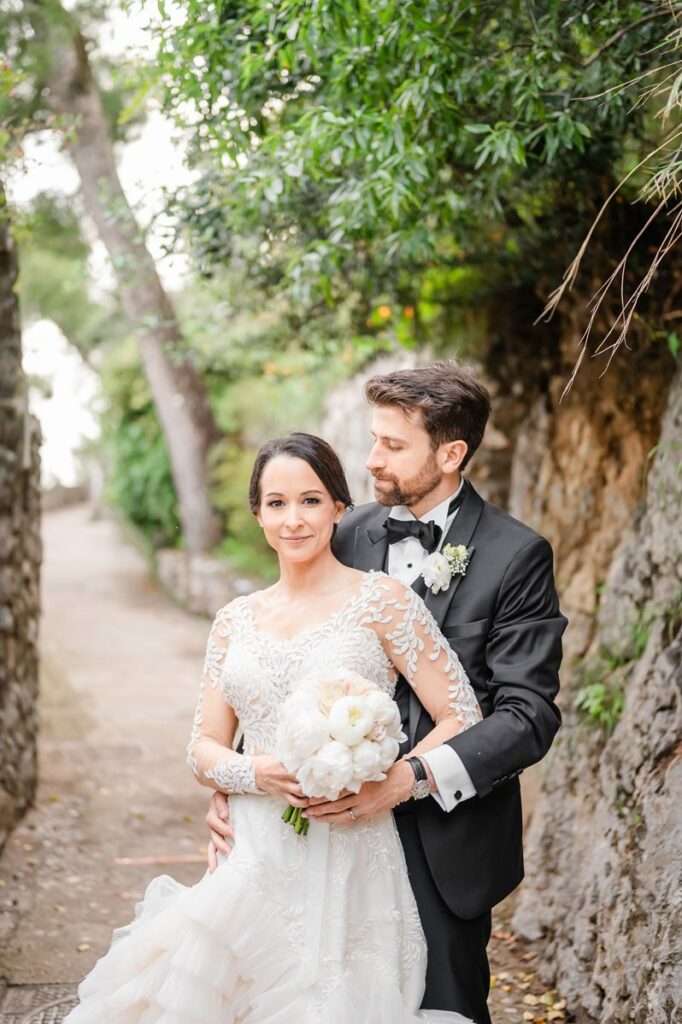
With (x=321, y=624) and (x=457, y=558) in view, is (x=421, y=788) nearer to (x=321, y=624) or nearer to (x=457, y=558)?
(x=321, y=624)

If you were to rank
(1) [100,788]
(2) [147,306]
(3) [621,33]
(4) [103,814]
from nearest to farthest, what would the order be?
(3) [621,33], (4) [103,814], (1) [100,788], (2) [147,306]

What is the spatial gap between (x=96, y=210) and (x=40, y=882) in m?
7.26

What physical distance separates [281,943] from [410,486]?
1.25m

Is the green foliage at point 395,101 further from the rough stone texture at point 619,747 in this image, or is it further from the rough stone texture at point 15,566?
the rough stone texture at point 15,566

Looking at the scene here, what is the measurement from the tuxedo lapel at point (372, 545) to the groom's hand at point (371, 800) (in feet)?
2.21

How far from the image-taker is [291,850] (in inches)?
107

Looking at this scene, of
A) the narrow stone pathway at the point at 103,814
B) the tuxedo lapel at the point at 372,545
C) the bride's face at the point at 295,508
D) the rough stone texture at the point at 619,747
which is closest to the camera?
the bride's face at the point at 295,508

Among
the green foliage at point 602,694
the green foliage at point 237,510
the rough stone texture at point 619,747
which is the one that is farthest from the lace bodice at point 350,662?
the green foliage at point 237,510

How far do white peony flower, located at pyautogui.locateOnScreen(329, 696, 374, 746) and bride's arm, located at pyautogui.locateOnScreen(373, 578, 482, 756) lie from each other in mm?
356

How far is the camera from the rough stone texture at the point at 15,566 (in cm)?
574

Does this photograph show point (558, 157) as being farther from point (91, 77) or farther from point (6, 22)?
point (91, 77)

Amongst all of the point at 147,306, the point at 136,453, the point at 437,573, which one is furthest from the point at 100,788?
the point at 136,453

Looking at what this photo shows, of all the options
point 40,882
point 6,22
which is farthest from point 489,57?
point 6,22

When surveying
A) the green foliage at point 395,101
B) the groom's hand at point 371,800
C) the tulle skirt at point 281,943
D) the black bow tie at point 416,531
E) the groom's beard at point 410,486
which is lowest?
the tulle skirt at point 281,943
